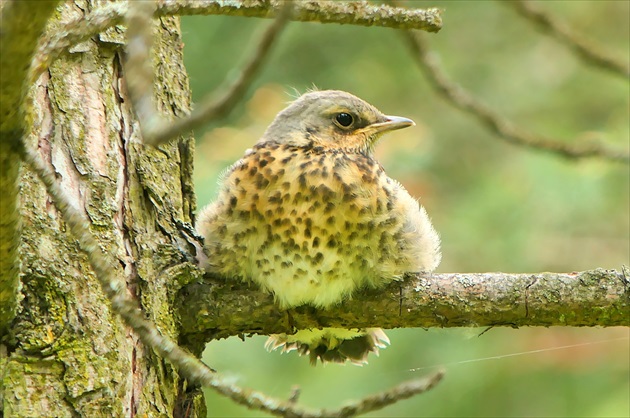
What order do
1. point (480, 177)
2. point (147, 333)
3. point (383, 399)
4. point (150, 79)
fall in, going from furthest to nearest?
point (480, 177) < point (147, 333) < point (383, 399) < point (150, 79)

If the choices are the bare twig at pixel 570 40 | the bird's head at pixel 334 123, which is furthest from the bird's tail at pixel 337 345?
the bare twig at pixel 570 40

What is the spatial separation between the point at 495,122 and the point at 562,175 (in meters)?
2.67

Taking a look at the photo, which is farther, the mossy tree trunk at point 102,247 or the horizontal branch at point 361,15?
the horizontal branch at point 361,15

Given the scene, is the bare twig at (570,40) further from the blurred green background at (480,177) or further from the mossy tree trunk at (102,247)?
the mossy tree trunk at (102,247)

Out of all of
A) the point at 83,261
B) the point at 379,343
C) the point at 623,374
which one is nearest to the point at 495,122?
the point at 379,343

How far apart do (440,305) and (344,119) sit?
3.65ft

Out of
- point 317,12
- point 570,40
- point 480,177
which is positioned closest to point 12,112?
point 317,12

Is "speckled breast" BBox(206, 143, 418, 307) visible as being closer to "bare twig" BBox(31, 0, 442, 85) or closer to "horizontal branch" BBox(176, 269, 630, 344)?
"horizontal branch" BBox(176, 269, 630, 344)

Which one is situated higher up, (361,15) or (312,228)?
(361,15)

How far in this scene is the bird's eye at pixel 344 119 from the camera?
12.7 feet

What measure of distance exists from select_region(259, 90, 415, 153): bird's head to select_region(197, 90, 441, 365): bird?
0.58ft

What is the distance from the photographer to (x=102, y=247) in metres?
2.81

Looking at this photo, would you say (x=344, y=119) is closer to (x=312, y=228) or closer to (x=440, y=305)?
(x=312, y=228)

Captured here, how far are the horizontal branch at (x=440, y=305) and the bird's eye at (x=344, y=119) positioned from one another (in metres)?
0.89
